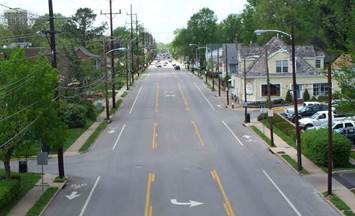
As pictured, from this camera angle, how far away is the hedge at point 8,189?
89.7 ft

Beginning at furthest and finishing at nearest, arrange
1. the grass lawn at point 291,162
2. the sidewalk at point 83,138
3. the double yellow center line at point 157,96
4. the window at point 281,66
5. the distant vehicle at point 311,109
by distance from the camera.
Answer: the window at point 281,66 < the double yellow center line at point 157,96 < the distant vehicle at point 311,109 < the sidewalk at point 83,138 < the grass lawn at point 291,162

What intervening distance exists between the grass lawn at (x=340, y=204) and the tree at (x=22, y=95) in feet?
47.0

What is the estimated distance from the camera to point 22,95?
99.9ft

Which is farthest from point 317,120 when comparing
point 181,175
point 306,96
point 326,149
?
point 306,96

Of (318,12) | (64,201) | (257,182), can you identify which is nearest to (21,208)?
(64,201)

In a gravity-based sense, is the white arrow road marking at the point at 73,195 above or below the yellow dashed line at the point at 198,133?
below

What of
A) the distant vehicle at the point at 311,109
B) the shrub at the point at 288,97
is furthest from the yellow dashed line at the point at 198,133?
the shrub at the point at 288,97

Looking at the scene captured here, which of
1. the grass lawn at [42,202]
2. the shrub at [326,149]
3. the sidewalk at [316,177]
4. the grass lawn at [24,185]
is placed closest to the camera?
the grass lawn at [42,202]

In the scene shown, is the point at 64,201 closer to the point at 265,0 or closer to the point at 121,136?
the point at 121,136

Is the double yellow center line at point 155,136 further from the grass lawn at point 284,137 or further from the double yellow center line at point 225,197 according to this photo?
the double yellow center line at point 225,197

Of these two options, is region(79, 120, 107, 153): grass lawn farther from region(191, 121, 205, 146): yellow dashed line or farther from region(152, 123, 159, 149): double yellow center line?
region(191, 121, 205, 146): yellow dashed line

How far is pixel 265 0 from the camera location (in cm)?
10775

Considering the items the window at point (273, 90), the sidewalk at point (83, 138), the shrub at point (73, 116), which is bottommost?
the sidewalk at point (83, 138)

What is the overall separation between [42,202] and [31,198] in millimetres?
1279
